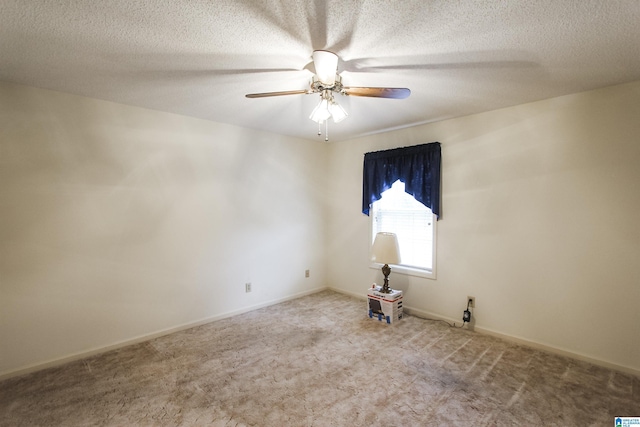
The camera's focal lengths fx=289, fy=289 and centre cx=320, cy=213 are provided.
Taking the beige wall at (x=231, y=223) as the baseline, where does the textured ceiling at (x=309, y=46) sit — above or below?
above

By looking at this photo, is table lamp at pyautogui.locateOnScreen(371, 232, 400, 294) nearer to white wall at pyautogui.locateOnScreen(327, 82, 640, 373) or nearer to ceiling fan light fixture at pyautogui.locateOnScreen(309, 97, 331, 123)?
white wall at pyautogui.locateOnScreen(327, 82, 640, 373)

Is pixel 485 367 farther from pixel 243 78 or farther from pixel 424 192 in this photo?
pixel 243 78

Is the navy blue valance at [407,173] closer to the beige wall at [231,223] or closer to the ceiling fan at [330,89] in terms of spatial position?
the beige wall at [231,223]

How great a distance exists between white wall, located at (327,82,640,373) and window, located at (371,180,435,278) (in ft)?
0.48

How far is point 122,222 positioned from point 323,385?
8.01 feet

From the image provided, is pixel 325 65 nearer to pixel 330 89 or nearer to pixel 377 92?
pixel 330 89

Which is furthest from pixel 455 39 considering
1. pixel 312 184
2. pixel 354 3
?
pixel 312 184

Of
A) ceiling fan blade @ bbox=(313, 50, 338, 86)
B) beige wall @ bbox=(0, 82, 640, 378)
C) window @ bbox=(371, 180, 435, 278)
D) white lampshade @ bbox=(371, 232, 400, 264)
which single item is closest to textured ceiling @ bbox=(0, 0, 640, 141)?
ceiling fan blade @ bbox=(313, 50, 338, 86)

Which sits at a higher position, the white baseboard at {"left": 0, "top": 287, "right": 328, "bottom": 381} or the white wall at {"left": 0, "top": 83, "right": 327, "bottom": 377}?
the white wall at {"left": 0, "top": 83, "right": 327, "bottom": 377}

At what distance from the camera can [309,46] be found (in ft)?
6.00

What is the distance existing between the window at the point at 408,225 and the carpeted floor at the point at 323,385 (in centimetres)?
88

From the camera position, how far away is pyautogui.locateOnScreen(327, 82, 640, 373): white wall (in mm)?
2414

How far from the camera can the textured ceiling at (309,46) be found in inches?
58.7

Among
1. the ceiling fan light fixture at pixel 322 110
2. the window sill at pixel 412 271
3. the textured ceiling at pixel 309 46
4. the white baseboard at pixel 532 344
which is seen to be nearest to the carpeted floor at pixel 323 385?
the white baseboard at pixel 532 344
